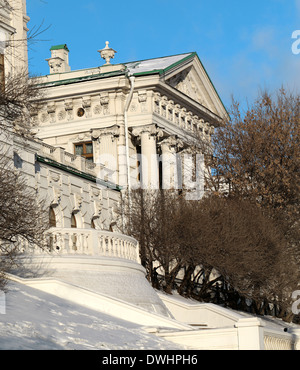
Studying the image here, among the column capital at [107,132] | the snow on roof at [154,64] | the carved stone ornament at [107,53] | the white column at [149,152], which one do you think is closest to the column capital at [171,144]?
the white column at [149,152]

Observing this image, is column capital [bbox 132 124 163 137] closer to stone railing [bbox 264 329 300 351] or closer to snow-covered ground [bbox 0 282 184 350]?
stone railing [bbox 264 329 300 351]

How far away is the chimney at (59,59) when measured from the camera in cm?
5819

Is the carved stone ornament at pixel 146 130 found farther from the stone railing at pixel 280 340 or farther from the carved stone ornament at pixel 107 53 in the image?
the stone railing at pixel 280 340

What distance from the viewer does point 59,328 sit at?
1989 cm

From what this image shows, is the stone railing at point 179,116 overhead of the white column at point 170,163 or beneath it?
overhead

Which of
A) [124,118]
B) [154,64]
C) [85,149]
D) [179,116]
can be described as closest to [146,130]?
[124,118]

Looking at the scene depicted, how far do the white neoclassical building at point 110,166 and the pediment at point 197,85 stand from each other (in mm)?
67

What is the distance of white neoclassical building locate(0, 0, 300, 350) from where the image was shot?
83.0ft

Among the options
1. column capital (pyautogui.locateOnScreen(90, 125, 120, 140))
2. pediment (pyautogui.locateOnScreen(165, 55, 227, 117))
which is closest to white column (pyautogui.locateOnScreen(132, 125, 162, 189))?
column capital (pyautogui.locateOnScreen(90, 125, 120, 140))

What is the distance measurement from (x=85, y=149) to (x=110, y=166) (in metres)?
2.76

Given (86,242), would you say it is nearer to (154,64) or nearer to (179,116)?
(179,116)

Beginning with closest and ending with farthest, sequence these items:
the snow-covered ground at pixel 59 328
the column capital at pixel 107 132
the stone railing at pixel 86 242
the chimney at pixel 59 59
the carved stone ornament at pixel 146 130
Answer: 1. the snow-covered ground at pixel 59 328
2. the stone railing at pixel 86 242
3. the carved stone ornament at pixel 146 130
4. the column capital at pixel 107 132
5. the chimney at pixel 59 59
